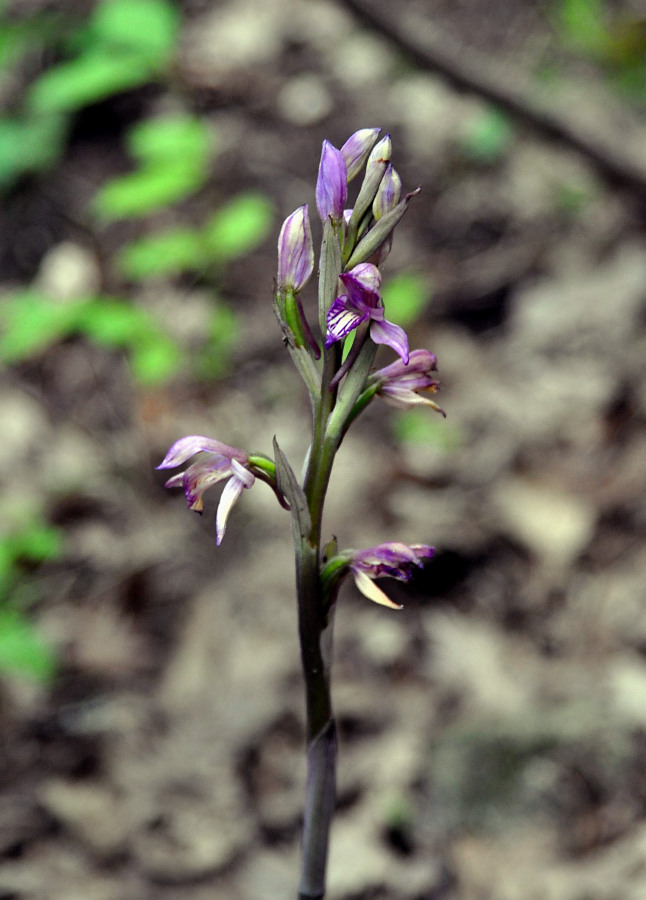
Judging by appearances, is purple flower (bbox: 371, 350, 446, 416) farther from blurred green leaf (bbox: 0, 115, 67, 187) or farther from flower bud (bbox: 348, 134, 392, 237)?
blurred green leaf (bbox: 0, 115, 67, 187)

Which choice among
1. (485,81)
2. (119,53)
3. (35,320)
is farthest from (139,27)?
(485,81)

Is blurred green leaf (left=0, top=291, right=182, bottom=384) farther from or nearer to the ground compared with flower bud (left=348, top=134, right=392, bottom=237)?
nearer to the ground

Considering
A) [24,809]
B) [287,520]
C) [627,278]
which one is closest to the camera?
[24,809]

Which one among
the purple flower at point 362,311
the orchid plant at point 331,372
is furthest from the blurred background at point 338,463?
the purple flower at point 362,311

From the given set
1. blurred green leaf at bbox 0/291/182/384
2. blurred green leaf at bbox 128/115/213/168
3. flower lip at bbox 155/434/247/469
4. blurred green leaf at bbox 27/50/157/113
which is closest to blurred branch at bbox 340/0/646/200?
blurred green leaf at bbox 27/50/157/113

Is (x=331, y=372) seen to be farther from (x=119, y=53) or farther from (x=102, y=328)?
(x=119, y=53)

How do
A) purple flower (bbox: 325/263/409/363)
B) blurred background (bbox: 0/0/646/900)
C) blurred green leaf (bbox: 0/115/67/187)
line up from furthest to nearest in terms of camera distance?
blurred green leaf (bbox: 0/115/67/187) < blurred background (bbox: 0/0/646/900) < purple flower (bbox: 325/263/409/363)

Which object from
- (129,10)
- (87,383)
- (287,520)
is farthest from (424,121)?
(287,520)

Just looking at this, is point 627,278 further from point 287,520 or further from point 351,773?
point 351,773
